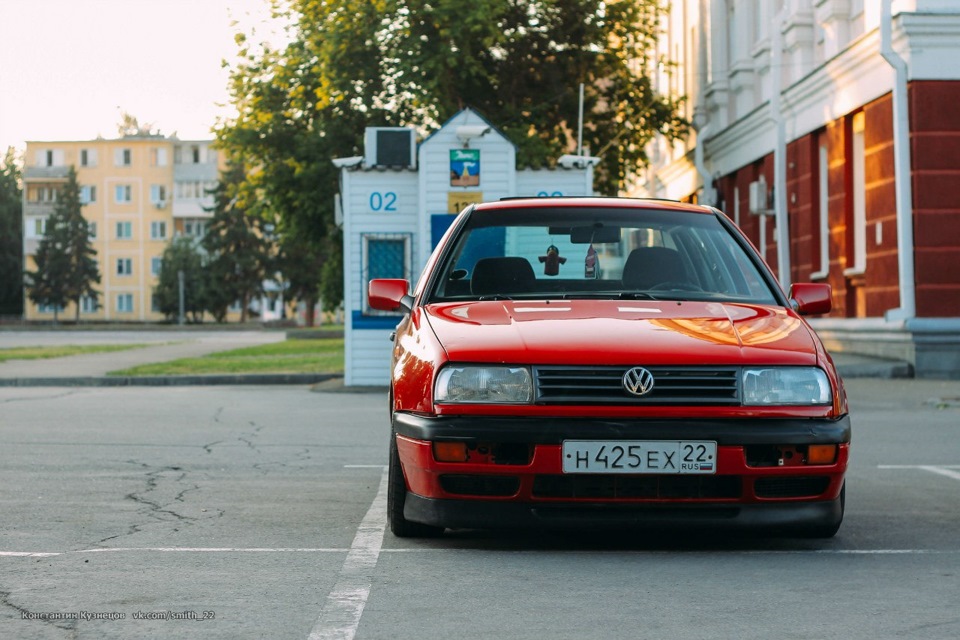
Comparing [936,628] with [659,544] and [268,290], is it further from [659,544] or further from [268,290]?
[268,290]

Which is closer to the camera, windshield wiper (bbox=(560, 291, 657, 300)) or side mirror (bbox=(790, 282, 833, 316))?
windshield wiper (bbox=(560, 291, 657, 300))

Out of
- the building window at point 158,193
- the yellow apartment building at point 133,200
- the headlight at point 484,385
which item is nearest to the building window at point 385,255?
the headlight at point 484,385

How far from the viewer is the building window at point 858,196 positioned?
24203mm

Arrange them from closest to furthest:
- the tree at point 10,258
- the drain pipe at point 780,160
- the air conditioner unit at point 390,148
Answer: the air conditioner unit at point 390,148 → the drain pipe at point 780,160 → the tree at point 10,258

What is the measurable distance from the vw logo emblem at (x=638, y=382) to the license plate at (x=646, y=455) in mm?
197

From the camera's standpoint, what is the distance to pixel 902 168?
2153 cm

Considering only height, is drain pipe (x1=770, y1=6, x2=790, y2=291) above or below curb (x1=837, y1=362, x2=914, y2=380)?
above

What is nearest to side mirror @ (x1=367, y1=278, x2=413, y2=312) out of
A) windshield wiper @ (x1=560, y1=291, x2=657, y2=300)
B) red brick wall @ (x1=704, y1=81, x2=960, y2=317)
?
windshield wiper @ (x1=560, y1=291, x2=657, y2=300)

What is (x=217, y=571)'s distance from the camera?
575 centimetres

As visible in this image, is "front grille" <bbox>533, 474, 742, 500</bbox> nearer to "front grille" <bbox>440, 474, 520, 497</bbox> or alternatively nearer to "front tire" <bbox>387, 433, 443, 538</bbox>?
"front grille" <bbox>440, 474, 520, 497</bbox>

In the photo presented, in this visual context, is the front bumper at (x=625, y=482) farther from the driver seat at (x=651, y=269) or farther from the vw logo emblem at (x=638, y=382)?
the driver seat at (x=651, y=269)

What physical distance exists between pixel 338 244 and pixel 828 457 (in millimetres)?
29968

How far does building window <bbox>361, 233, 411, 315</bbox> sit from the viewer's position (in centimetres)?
2092

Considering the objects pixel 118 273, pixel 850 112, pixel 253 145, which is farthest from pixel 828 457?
pixel 118 273
